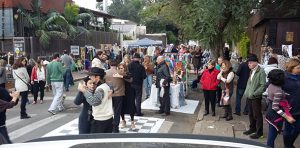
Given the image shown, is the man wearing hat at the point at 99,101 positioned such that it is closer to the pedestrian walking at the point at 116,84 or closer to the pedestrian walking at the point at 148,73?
the pedestrian walking at the point at 116,84

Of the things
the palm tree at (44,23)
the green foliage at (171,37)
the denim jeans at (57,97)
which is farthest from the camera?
the green foliage at (171,37)

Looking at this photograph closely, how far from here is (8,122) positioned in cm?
1021

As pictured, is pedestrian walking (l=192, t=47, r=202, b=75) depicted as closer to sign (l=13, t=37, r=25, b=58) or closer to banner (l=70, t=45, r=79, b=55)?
sign (l=13, t=37, r=25, b=58)

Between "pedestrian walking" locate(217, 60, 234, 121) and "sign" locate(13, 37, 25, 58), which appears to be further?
"sign" locate(13, 37, 25, 58)

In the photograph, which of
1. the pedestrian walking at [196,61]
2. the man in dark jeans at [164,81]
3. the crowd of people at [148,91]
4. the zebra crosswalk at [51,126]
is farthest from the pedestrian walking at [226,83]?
the pedestrian walking at [196,61]

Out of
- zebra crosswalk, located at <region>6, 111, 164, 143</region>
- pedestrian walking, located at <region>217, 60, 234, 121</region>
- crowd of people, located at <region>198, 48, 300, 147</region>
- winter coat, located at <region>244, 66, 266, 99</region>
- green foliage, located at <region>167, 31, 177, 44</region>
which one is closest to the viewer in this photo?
crowd of people, located at <region>198, 48, 300, 147</region>

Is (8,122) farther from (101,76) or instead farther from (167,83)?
(101,76)

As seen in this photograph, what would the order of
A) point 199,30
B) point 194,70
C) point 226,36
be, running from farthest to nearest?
point 194,70, point 226,36, point 199,30

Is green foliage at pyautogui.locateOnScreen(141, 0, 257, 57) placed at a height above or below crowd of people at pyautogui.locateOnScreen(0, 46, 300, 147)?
above

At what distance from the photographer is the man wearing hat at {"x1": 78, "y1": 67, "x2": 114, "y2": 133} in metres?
5.62

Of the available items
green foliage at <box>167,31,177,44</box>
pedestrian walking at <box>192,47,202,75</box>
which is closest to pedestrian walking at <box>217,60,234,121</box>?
pedestrian walking at <box>192,47,202,75</box>

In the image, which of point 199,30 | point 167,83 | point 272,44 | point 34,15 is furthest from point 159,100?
point 34,15

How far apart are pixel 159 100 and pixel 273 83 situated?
5694 millimetres

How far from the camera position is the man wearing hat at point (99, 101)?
5.62 metres
